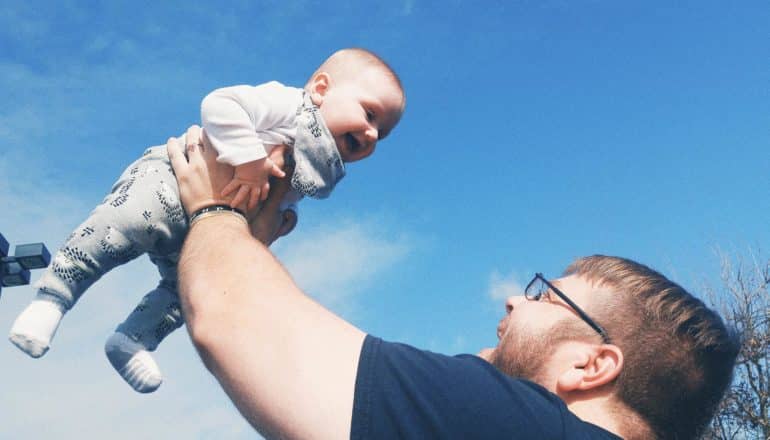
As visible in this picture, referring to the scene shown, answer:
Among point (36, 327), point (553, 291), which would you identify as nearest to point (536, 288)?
point (553, 291)

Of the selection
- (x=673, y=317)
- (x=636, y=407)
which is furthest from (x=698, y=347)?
(x=636, y=407)

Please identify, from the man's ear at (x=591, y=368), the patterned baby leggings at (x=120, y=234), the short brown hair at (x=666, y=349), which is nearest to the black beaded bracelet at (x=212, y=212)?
the patterned baby leggings at (x=120, y=234)

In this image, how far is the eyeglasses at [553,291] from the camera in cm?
248

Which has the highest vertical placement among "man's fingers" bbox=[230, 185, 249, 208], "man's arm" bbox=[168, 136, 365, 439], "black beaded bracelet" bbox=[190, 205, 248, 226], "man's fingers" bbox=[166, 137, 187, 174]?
"man's fingers" bbox=[166, 137, 187, 174]

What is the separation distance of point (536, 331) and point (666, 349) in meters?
0.47

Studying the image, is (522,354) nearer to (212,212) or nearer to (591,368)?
(591,368)

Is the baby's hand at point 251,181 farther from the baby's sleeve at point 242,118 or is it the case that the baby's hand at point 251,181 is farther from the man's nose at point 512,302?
the man's nose at point 512,302

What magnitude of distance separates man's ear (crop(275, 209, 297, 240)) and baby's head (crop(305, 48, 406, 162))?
33 centimetres

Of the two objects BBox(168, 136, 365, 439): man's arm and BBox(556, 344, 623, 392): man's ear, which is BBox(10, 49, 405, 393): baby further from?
BBox(556, 344, 623, 392): man's ear

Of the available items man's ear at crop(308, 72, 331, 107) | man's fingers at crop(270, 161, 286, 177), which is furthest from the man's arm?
man's ear at crop(308, 72, 331, 107)

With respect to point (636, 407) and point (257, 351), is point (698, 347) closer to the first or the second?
point (636, 407)

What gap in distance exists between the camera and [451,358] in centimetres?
181

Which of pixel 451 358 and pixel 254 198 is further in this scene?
pixel 254 198

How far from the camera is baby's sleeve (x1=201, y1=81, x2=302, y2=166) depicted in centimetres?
234
